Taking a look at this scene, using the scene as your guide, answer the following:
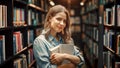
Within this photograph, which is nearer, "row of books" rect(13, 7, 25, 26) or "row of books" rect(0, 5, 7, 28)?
"row of books" rect(0, 5, 7, 28)

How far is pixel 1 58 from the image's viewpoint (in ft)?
7.59

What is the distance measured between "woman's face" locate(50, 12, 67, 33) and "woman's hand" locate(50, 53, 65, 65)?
0.25 meters

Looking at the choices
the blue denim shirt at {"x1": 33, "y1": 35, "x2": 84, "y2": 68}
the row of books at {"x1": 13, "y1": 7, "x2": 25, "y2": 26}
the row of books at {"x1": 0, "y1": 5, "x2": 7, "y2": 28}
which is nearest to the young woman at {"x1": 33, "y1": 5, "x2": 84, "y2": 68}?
the blue denim shirt at {"x1": 33, "y1": 35, "x2": 84, "y2": 68}

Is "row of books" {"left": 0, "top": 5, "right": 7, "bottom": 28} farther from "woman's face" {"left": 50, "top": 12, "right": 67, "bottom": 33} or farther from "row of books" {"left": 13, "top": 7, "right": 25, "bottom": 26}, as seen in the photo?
"woman's face" {"left": 50, "top": 12, "right": 67, "bottom": 33}

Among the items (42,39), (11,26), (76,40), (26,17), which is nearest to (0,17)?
(11,26)

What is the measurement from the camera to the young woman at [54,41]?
1789mm

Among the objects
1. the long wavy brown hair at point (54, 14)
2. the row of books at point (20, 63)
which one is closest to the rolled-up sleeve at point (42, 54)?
the long wavy brown hair at point (54, 14)

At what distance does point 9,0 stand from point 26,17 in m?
→ 1.07

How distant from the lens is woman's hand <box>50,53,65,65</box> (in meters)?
1.78

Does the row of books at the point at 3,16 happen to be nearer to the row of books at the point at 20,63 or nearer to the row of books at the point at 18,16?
the row of books at the point at 18,16

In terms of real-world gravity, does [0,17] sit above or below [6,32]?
above

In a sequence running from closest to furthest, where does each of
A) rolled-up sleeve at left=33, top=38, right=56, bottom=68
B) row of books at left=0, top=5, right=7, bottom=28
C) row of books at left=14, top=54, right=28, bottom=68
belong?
rolled-up sleeve at left=33, top=38, right=56, bottom=68 < row of books at left=0, top=5, right=7, bottom=28 < row of books at left=14, top=54, right=28, bottom=68

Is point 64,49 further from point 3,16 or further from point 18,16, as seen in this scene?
point 18,16

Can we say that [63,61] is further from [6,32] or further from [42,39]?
[6,32]
